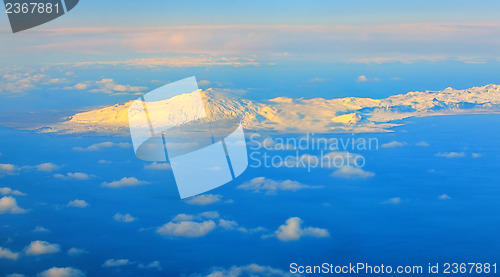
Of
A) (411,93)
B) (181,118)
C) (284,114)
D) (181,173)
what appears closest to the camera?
(181,173)

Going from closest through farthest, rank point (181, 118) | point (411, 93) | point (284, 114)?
1. point (181, 118)
2. point (284, 114)
3. point (411, 93)

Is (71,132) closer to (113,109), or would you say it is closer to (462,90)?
(113,109)

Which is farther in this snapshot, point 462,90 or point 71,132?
point 462,90

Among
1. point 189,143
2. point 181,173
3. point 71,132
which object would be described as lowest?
point 181,173

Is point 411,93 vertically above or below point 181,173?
above

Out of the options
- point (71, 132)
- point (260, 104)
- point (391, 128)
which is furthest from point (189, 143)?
point (391, 128)

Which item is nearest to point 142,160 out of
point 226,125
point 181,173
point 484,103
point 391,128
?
point 181,173
